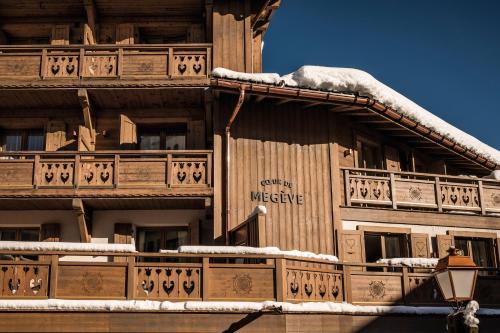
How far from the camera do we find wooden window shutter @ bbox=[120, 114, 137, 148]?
63.2ft

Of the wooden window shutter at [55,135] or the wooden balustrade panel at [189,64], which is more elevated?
the wooden balustrade panel at [189,64]

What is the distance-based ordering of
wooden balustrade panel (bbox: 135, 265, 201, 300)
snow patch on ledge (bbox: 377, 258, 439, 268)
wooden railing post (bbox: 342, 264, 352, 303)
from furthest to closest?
snow patch on ledge (bbox: 377, 258, 439, 268) < wooden railing post (bbox: 342, 264, 352, 303) < wooden balustrade panel (bbox: 135, 265, 201, 300)

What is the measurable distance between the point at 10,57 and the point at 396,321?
1189 centimetres

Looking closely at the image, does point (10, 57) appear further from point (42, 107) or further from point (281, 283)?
point (281, 283)

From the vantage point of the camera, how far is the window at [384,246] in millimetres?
19031

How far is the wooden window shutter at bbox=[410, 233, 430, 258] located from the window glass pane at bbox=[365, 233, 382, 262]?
2.76 feet

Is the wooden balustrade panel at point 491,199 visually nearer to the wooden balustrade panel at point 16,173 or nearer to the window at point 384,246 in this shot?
the window at point 384,246

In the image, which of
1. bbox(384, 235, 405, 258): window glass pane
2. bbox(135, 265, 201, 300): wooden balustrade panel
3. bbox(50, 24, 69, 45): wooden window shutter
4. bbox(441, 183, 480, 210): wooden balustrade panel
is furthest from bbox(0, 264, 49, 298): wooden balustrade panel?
bbox(441, 183, 480, 210): wooden balustrade panel

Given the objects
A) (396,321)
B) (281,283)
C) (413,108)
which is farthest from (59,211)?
(413,108)

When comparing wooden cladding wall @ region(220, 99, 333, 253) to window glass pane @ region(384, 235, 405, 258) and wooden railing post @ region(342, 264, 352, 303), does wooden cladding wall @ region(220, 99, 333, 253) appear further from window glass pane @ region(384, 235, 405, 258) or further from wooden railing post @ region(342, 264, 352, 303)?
wooden railing post @ region(342, 264, 352, 303)

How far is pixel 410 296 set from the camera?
53.1ft

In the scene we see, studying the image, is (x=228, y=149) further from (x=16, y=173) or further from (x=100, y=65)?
(x=16, y=173)

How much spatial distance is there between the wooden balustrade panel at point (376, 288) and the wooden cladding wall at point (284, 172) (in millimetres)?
2174

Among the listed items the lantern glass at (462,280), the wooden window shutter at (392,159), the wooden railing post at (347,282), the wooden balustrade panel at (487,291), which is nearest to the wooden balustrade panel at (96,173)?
the wooden railing post at (347,282)
